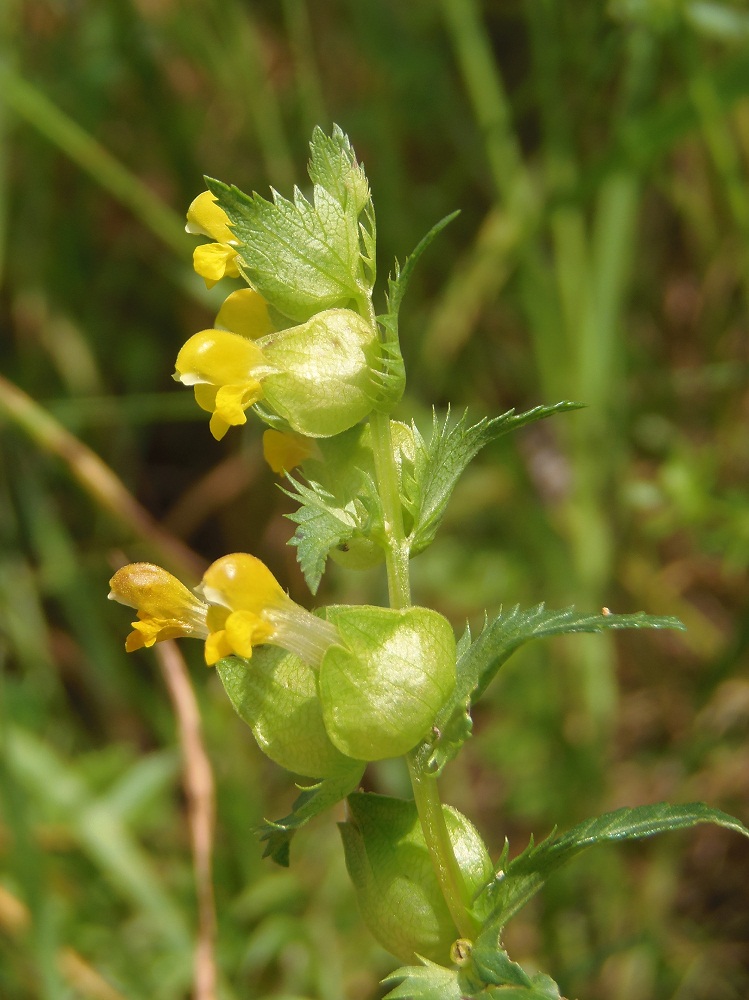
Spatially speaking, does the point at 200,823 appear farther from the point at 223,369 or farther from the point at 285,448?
the point at 223,369

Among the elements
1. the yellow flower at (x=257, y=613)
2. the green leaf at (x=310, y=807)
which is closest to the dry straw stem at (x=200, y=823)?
the green leaf at (x=310, y=807)

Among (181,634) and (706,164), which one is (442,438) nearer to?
(181,634)

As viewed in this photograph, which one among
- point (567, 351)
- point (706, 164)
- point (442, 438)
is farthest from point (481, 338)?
point (442, 438)

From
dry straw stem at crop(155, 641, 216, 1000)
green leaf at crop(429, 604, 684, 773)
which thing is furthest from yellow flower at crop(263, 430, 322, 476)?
dry straw stem at crop(155, 641, 216, 1000)

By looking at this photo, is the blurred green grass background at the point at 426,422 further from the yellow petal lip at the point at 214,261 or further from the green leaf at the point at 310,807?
the yellow petal lip at the point at 214,261

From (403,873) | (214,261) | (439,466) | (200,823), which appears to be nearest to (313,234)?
Answer: (214,261)

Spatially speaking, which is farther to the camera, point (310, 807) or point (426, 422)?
point (426, 422)
